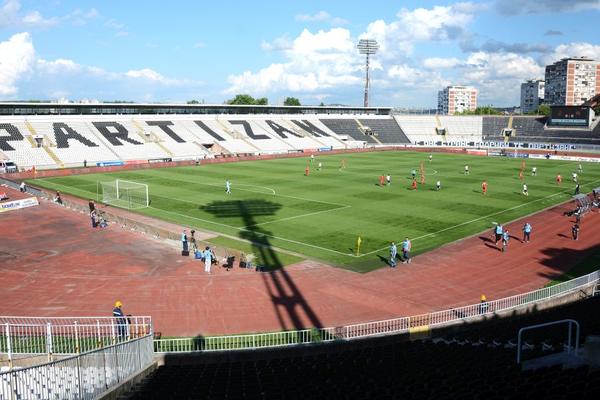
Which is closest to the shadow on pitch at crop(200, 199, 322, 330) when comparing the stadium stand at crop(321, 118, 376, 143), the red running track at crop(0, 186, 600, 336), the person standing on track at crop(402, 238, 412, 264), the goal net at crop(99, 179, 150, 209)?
the red running track at crop(0, 186, 600, 336)

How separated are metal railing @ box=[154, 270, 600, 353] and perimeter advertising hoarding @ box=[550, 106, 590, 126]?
10106cm

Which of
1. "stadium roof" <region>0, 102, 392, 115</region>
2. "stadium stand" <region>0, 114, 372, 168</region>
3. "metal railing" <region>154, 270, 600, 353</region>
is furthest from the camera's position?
"stadium roof" <region>0, 102, 392, 115</region>

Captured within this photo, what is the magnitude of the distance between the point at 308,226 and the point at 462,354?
2277 centimetres

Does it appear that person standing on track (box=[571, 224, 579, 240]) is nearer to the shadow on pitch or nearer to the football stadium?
the football stadium

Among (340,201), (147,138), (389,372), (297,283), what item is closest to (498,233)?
(297,283)

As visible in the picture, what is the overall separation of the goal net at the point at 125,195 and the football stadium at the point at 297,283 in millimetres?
338

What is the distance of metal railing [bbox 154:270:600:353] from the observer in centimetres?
1708

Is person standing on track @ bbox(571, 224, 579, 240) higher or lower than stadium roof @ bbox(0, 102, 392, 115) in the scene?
lower

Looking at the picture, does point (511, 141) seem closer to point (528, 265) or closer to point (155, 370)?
point (528, 265)

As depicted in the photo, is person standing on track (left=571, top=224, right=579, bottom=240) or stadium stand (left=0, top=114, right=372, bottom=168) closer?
person standing on track (left=571, top=224, right=579, bottom=240)

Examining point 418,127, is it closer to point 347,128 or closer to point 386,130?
point 386,130

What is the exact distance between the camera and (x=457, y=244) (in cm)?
3164

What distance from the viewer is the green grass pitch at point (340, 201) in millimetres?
33094

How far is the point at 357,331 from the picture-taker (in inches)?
727
